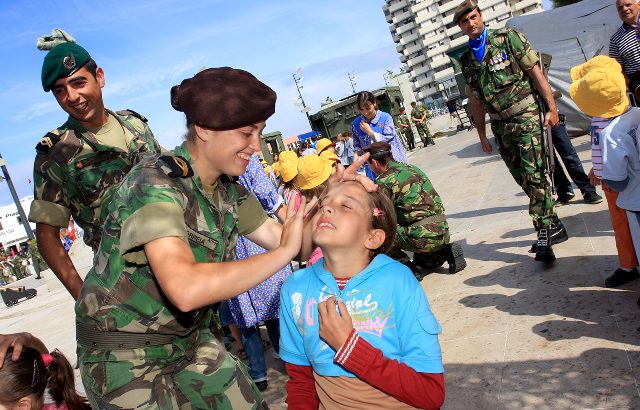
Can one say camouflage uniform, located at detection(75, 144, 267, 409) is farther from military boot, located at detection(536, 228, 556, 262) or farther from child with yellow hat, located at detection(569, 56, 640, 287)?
military boot, located at detection(536, 228, 556, 262)

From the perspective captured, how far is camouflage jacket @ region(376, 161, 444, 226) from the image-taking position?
5.15 m

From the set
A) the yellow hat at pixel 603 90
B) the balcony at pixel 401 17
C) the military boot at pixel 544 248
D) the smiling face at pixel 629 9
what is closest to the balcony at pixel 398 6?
the balcony at pixel 401 17

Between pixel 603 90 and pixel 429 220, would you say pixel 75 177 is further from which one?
pixel 429 220

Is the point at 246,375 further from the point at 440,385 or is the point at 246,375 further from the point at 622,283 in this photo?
the point at 622,283

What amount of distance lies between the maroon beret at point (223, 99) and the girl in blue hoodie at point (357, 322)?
1.83 ft

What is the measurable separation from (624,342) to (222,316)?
3.31 metres

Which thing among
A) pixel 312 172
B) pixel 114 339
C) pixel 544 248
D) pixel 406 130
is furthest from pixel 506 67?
pixel 406 130

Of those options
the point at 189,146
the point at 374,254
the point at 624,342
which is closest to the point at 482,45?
the point at 624,342

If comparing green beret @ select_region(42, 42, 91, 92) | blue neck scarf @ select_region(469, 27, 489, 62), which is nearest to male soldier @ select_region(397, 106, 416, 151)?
blue neck scarf @ select_region(469, 27, 489, 62)

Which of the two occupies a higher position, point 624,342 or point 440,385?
point 440,385

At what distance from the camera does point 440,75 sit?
11450 centimetres

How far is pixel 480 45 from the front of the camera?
497cm

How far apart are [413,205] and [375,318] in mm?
3152

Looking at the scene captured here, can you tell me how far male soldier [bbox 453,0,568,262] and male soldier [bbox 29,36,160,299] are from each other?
3.27m
